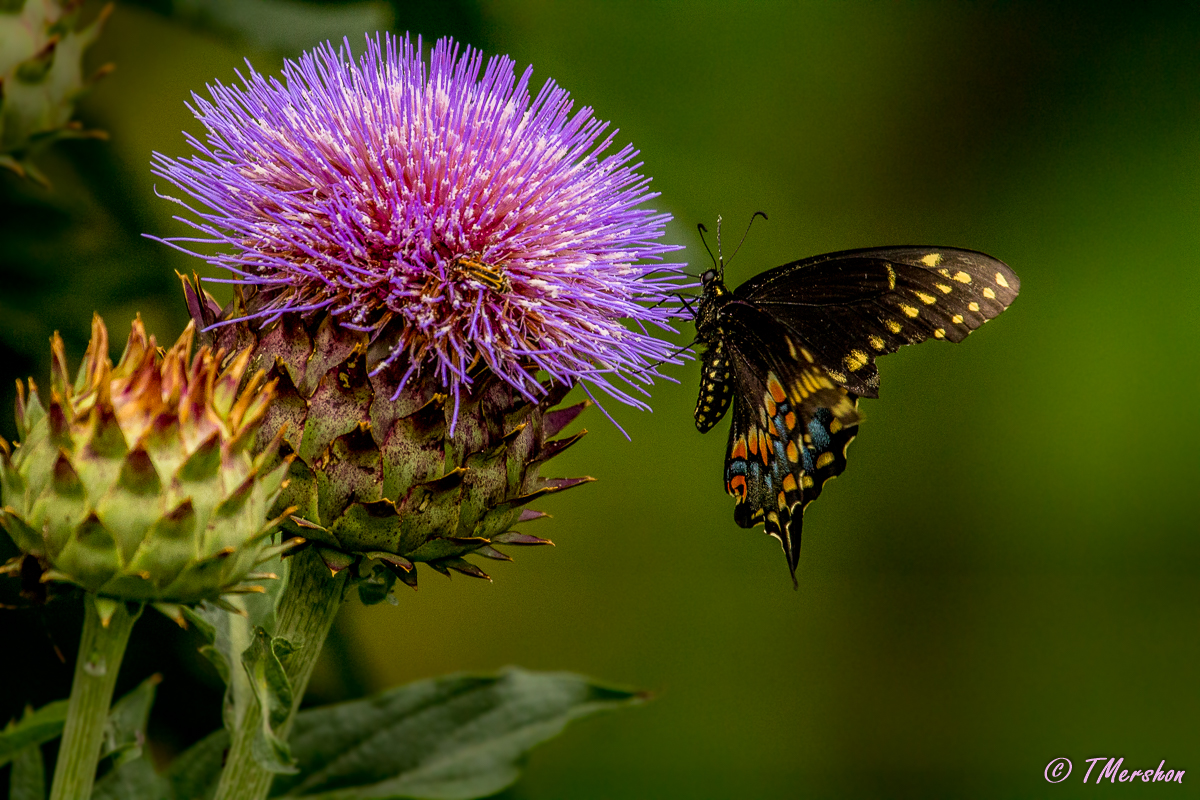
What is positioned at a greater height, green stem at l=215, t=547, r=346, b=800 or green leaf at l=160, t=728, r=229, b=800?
green stem at l=215, t=547, r=346, b=800

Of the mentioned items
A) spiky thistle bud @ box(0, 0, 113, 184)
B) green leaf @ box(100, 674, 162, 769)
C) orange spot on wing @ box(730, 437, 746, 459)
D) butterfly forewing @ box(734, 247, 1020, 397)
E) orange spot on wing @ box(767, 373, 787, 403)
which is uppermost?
spiky thistle bud @ box(0, 0, 113, 184)

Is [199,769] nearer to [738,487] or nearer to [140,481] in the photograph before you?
[140,481]

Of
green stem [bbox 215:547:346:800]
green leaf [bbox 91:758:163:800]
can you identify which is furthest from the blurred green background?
green stem [bbox 215:547:346:800]

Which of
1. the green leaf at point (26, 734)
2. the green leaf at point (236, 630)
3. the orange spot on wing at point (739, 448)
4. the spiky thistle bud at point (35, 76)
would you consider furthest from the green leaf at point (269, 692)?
the orange spot on wing at point (739, 448)

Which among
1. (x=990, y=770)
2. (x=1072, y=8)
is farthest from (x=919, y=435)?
(x=1072, y=8)

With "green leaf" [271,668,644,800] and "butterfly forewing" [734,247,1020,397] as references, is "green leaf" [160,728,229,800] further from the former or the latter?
"butterfly forewing" [734,247,1020,397]

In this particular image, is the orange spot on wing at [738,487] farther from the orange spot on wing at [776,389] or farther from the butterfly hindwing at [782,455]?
the orange spot on wing at [776,389]

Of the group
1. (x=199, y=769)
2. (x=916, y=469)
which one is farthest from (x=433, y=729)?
(x=916, y=469)
